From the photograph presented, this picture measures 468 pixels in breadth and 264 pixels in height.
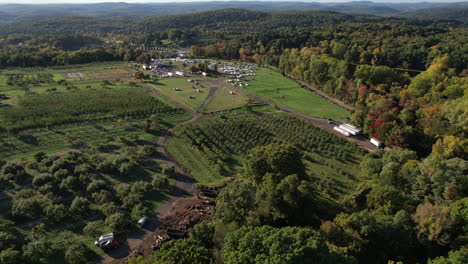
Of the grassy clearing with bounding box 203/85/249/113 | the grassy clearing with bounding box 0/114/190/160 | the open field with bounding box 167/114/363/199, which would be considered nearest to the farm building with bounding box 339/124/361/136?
the open field with bounding box 167/114/363/199

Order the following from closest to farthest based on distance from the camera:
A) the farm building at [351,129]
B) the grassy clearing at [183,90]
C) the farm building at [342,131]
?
the farm building at [351,129] → the farm building at [342,131] → the grassy clearing at [183,90]

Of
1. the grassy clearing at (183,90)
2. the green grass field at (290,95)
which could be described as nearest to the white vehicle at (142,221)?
the grassy clearing at (183,90)

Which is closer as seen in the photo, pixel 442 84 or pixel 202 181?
pixel 202 181

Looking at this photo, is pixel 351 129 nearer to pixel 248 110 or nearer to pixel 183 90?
pixel 248 110

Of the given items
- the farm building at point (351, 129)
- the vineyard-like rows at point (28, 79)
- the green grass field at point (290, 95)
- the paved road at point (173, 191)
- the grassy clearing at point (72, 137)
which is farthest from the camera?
the vineyard-like rows at point (28, 79)

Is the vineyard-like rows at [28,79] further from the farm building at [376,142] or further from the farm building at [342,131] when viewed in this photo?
the farm building at [376,142]

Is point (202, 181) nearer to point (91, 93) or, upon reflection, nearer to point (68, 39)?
point (91, 93)

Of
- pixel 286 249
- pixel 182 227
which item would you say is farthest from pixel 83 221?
pixel 286 249
